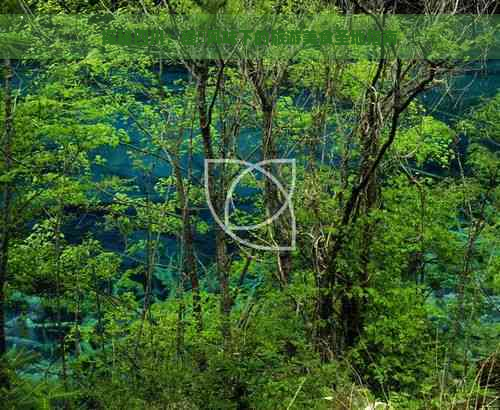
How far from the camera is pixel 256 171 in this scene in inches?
243

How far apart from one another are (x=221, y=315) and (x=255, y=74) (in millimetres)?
1735

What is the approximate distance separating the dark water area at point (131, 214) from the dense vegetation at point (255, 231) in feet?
0.09

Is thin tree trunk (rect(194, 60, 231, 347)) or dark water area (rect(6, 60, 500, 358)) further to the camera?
dark water area (rect(6, 60, 500, 358))

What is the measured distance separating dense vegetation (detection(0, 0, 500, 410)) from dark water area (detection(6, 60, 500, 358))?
29mm

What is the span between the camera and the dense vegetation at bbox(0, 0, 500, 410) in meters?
5.15

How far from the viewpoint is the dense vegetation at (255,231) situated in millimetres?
5152

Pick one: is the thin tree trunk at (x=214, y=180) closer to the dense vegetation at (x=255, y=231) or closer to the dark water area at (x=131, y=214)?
the dense vegetation at (x=255, y=231)

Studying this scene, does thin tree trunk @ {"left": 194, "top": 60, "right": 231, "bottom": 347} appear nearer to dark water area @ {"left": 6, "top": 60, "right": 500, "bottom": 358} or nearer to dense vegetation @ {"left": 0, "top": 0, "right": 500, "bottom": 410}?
dense vegetation @ {"left": 0, "top": 0, "right": 500, "bottom": 410}

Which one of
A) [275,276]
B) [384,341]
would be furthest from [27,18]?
[384,341]

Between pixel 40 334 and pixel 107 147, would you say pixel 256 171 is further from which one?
pixel 40 334

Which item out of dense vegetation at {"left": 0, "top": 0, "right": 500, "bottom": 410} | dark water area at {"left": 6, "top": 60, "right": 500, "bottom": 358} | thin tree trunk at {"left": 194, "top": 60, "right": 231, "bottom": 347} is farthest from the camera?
dark water area at {"left": 6, "top": 60, "right": 500, "bottom": 358}

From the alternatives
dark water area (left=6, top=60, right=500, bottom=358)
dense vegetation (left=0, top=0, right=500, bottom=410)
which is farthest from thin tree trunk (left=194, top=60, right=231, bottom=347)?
dark water area (left=6, top=60, right=500, bottom=358)

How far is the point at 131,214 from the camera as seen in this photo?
667 cm

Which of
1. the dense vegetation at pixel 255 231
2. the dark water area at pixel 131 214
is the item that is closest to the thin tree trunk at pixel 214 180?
the dense vegetation at pixel 255 231
